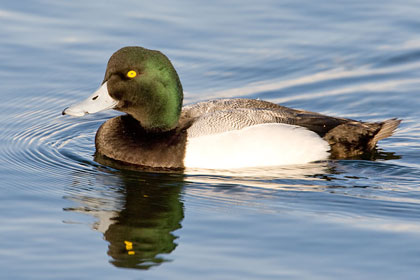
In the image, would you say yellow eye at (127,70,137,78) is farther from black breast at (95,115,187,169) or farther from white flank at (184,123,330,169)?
white flank at (184,123,330,169)

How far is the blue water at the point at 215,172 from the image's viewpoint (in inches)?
259

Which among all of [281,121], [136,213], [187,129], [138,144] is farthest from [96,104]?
[281,121]

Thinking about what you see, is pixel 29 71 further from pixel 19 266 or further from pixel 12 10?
pixel 19 266

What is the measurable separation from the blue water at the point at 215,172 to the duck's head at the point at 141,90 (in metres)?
0.65

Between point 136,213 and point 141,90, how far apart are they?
5.78 ft

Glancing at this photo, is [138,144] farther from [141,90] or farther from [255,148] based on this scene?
[255,148]

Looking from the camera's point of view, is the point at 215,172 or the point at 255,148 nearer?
the point at 215,172

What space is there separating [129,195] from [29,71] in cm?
397

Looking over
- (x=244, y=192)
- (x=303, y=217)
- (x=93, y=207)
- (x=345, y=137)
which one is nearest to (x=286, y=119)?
(x=345, y=137)

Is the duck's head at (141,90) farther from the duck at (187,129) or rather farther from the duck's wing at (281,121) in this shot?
the duck's wing at (281,121)

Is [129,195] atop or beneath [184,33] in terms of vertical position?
beneath

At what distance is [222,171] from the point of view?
870cm

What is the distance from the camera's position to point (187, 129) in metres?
8.87

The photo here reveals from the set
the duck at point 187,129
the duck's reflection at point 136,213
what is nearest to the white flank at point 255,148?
the duck at point 187,129
